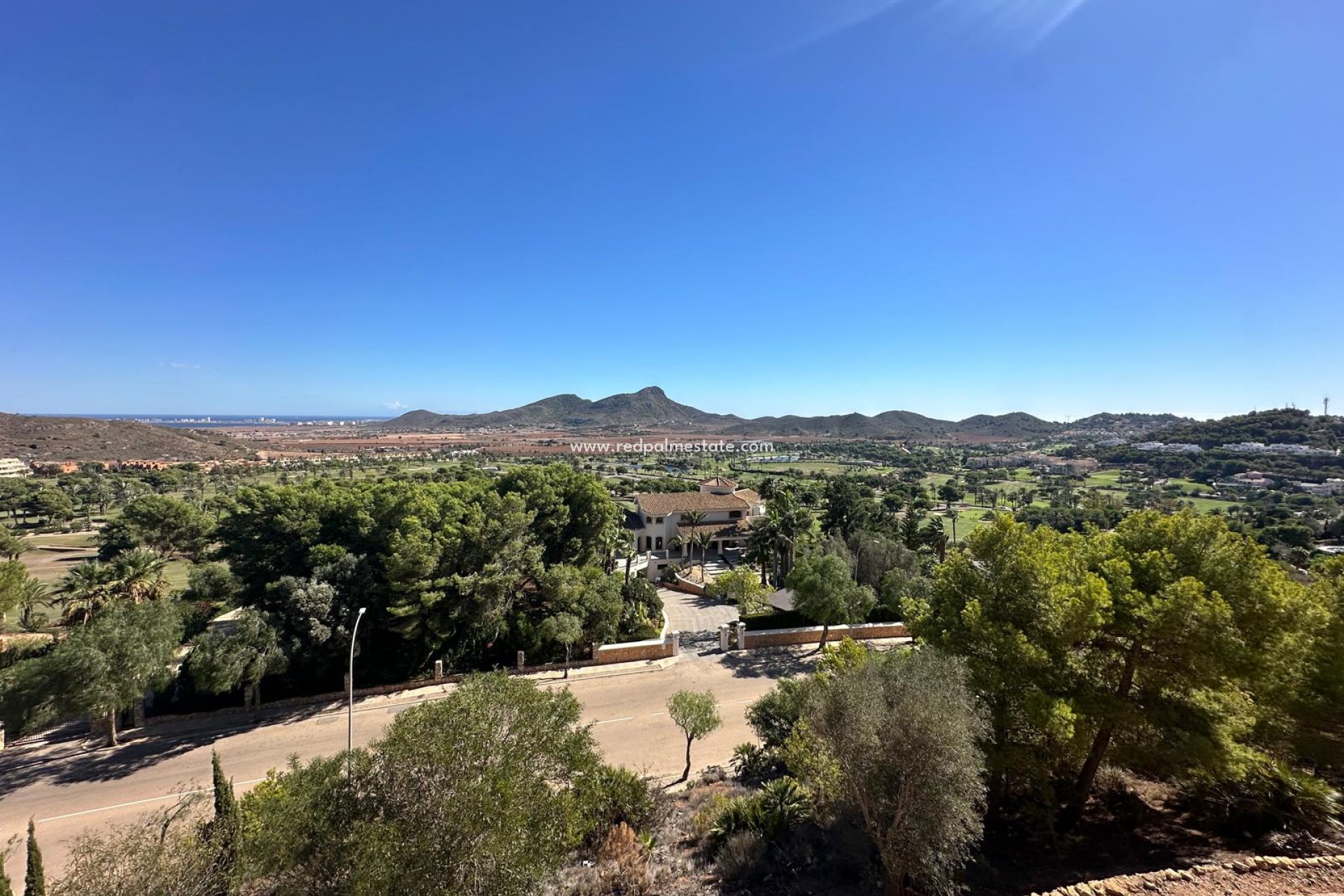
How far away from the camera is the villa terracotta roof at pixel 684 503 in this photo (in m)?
49.4

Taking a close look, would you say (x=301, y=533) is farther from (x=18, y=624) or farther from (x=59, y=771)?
(x=18, y=624)

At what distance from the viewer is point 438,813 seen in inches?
289

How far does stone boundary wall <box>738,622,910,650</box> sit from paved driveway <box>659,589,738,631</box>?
3023 millimetres

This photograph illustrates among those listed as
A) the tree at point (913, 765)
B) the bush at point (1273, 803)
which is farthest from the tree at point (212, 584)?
the bush at point (1273, 803)

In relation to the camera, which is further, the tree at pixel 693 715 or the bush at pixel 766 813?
the tree at pixel 693 715

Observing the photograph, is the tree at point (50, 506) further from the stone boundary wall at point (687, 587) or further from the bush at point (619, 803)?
the bush at point (619, 803)

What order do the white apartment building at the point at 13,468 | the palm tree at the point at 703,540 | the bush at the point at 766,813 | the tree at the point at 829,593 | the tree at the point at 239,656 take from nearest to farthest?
the bush at the point at 766,813 → the tree at the point at 239,656 → the tree at the point at 829,593 → the palm tree at the point at 703,540 → the white apartment building at the point at 13,468

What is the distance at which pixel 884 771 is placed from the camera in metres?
9.19

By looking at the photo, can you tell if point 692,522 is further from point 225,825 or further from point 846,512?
point 225,825

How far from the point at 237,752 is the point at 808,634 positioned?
22551 mm

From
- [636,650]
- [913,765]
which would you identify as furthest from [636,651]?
[913,765]

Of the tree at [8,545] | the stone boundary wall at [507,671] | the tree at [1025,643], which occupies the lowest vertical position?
the stone boundary wall at [507,671]

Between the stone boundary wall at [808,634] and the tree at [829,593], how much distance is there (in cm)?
183

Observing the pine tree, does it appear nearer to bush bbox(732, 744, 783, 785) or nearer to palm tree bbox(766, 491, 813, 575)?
bush bbox(732, 744, 783, 785)
